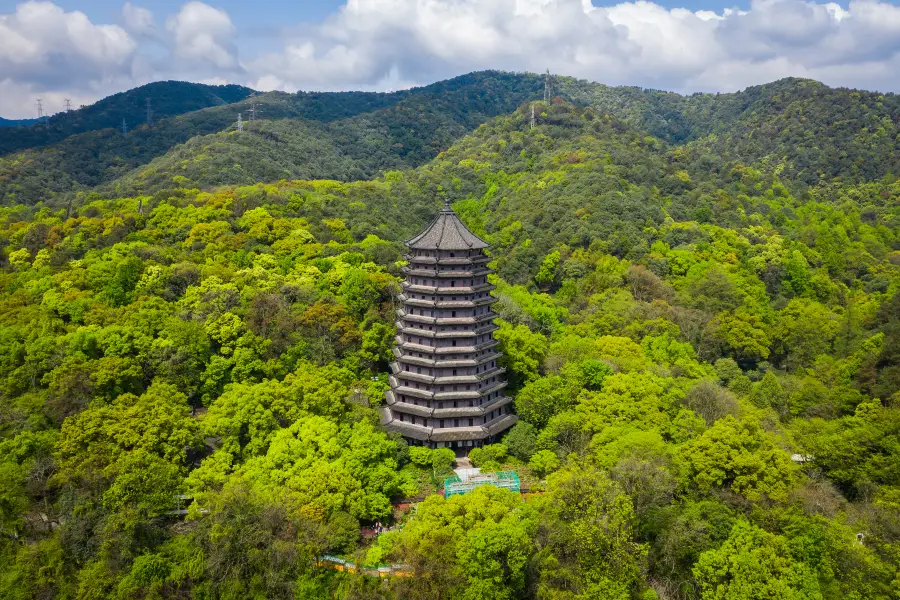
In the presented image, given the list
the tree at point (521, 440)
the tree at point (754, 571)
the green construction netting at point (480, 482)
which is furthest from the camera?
the tree at point (521, 440)

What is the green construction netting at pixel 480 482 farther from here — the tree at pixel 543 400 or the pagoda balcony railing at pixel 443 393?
the tree at pixel 543 400

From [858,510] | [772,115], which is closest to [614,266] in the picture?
[858,510]

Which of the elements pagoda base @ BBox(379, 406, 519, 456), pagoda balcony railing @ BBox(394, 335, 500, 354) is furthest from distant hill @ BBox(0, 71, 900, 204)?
pagoda base @ BBox(379, 406, 519, 456)

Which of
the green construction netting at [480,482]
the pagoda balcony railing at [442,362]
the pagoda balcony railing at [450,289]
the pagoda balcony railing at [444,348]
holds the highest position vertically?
the pagoda balcony railing at [450,289]

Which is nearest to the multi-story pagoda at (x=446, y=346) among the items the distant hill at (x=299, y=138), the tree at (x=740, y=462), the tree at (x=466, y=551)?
the tree at (x=466, y=551)

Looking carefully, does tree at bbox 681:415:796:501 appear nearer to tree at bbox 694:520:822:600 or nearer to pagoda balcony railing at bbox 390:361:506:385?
tree at bbox 694:520:822:600

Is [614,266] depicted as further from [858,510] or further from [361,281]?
[858,510]

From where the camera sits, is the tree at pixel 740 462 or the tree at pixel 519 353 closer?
the tree at pixel 740 462

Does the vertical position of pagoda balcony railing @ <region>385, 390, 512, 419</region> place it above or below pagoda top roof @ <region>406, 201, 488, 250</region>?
below

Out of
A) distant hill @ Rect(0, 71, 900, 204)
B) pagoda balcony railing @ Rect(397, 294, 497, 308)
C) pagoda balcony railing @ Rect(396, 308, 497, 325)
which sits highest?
distant hill @ Rect(0, 71, 900, 204)

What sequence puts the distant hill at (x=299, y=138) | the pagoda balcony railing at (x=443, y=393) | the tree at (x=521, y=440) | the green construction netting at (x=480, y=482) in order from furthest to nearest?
the distant hill at (x=299, y=138), the pagoda balcony railing at (x=443, y=393), the tree at (x=521, y=440), the green construction netting at (x=480, y=482)
